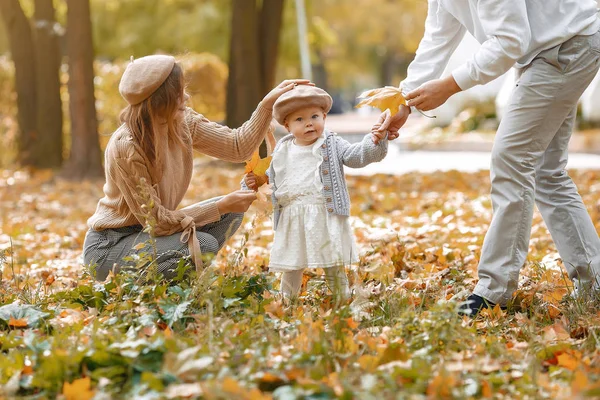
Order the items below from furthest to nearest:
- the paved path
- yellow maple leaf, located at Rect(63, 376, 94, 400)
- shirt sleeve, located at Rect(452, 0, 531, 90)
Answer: the paved path, shirt sleeve, located at Rect(452, 0, 531, 90), yellow maple leaf, located at Rect(63, 376, 94, 400)

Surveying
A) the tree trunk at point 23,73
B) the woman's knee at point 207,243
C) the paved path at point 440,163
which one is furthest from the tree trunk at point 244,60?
the woman's knee at point 207,243

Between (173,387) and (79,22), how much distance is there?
1025 centimetres

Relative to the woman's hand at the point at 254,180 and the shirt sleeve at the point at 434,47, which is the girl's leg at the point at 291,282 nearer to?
the woman's hand at the point at 254,180

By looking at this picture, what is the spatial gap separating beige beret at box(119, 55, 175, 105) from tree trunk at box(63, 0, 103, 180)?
326 inches

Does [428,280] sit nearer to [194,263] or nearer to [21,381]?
[194,263]

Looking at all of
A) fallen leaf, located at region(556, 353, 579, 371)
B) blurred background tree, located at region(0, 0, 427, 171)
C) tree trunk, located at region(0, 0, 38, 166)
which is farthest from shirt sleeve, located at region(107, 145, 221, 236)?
tree trunk, located at region(0, 0, 38, 166)

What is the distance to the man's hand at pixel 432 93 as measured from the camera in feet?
12.8

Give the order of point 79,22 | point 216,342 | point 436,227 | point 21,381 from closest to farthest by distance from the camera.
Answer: point 21,381, point 216,342, point 436,227, point 79,22

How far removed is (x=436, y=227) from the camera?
6711mm

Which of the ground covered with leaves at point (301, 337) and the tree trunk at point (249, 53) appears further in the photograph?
the tree trunk at point (249, 53)

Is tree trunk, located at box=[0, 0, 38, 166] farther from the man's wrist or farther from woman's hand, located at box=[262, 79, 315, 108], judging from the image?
the man's wrist

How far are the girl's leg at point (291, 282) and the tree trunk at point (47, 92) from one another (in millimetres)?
10480

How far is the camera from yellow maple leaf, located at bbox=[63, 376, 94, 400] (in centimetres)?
271

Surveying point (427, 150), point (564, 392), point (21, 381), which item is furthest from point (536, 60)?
point (427, 150)
